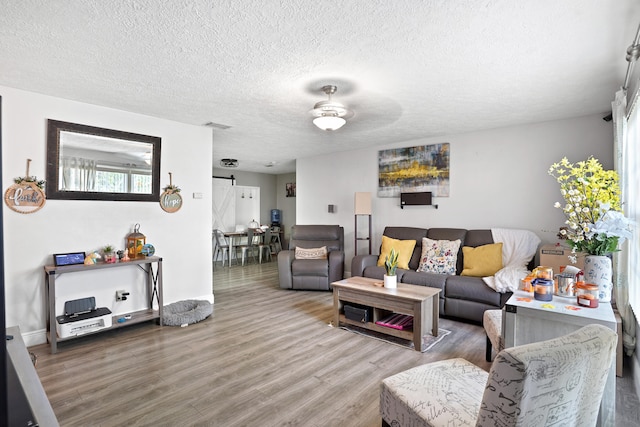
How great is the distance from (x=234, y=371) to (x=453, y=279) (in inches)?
100

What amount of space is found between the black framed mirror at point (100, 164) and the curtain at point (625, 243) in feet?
14.8

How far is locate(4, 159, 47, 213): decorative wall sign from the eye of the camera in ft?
9.86

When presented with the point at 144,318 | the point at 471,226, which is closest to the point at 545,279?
the point at 471,226

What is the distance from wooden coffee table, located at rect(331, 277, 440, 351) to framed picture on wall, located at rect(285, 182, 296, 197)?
5.59 metres

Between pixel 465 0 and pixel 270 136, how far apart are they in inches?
135

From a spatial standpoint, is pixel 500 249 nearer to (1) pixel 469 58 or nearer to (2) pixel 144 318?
(1) pixel 469 58

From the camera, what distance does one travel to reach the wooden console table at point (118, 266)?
116 inches

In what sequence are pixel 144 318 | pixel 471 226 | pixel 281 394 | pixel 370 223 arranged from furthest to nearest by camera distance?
1. pixel 370 223
2. pixel 471 226
3. pixel 144 318
4. pixel 281 394

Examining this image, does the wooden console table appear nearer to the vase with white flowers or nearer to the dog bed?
the dog bed

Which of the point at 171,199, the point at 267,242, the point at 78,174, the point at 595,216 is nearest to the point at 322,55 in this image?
the point at 595,216

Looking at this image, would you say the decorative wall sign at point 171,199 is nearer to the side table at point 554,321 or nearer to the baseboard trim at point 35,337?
the baseboard trim at point 35,337

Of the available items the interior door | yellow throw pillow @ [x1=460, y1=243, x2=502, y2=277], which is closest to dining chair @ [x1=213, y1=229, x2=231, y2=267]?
the interior door

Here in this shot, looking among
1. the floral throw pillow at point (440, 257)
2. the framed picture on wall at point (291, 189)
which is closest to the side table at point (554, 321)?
the floral throw pillow at point (440, 257)

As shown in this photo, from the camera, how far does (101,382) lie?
246 cm
